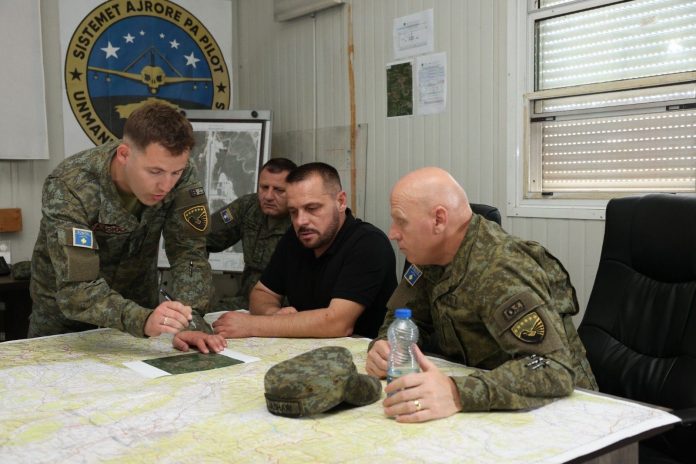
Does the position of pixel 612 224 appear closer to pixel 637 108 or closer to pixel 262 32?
pixel 637 108

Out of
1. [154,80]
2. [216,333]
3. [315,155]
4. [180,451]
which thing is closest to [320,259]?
[216,333]

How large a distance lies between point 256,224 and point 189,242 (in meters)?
1.17

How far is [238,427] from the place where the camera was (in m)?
1.28

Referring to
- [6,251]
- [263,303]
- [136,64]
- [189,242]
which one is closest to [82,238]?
[189,242]

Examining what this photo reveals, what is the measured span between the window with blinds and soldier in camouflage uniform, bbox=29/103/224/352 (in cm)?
157

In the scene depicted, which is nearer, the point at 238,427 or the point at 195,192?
the point at 238,427

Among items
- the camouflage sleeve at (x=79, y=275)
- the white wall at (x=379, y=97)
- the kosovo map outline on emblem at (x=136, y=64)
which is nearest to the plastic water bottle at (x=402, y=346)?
the camouflage sleeve at (x=79, y=275)

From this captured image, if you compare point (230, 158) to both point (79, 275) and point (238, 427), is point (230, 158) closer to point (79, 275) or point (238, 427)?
point (79, 275)

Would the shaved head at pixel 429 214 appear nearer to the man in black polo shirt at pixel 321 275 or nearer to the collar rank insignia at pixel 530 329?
the collar rank insignia at pixel 530 329

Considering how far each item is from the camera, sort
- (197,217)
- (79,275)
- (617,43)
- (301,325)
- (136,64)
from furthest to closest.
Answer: (136,64) → (617,43) → (197,217) → (301,325) → (79,275)

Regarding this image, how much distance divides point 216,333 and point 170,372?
45 centimetres

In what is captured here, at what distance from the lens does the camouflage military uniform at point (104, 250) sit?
1.91m

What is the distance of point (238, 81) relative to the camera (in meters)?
4.87

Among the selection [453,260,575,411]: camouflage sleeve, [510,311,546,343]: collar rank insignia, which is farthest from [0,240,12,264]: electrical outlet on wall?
[510,311,546,343]: collar rank insignia
